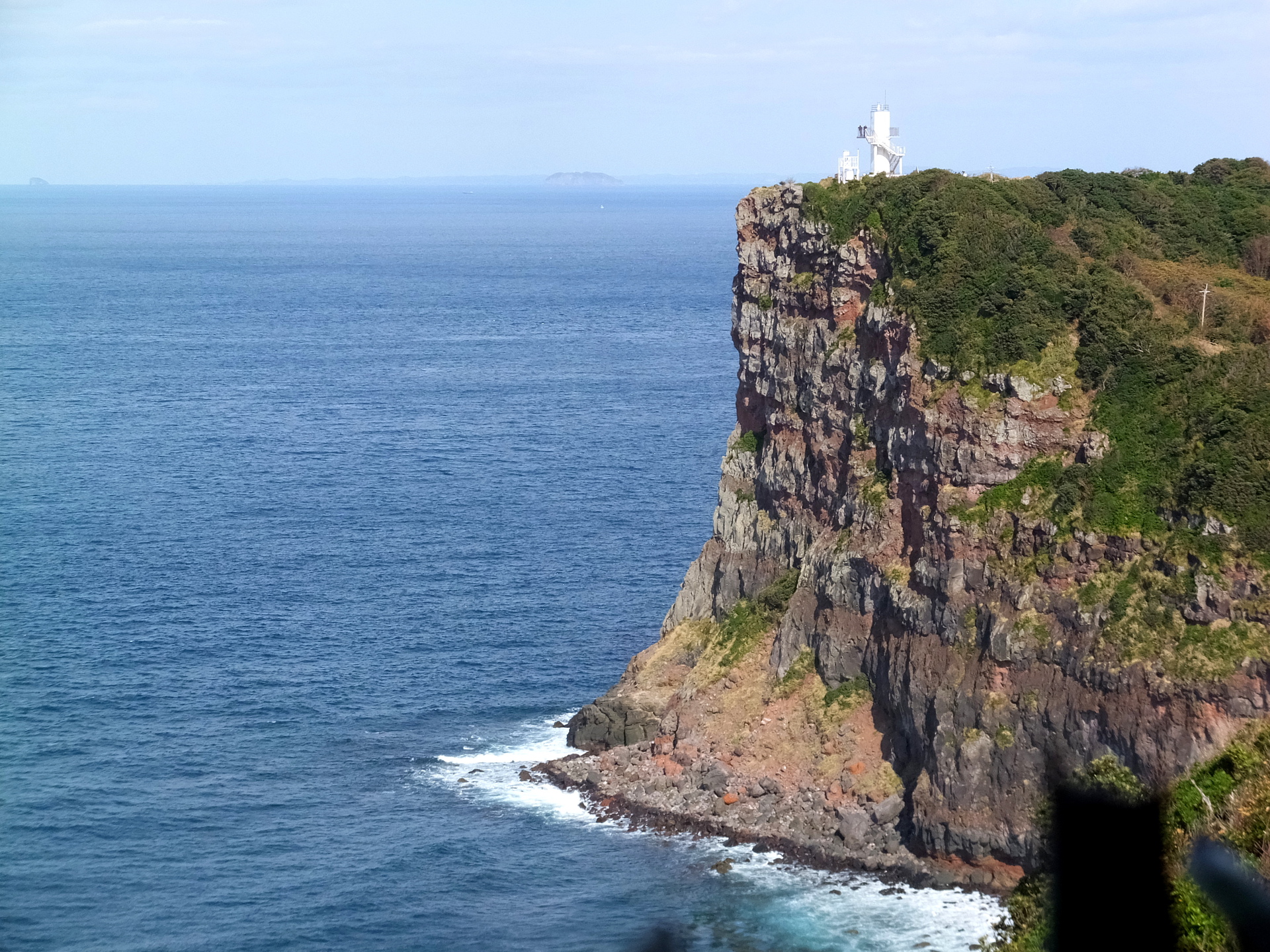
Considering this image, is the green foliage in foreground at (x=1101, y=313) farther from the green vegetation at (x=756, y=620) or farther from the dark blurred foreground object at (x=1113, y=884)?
the dark blurred foreground object at (x=1113, y=884)

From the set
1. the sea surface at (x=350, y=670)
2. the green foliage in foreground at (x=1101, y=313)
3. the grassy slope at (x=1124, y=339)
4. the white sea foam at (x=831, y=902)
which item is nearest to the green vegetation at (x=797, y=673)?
the white sea foam at (x=831, y=902)

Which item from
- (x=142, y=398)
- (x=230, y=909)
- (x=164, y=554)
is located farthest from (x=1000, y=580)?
(x=142, y=398)

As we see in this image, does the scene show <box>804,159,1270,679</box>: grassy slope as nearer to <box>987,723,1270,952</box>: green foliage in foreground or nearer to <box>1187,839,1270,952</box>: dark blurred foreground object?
<box>987,723,1270,952</box>: green foliage in foreground

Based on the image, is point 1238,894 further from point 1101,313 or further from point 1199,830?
point 1101,313

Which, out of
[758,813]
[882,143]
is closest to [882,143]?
[882,143]

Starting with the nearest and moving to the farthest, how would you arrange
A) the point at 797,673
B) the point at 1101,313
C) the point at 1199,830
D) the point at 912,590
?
the point at 1199,830 → the point at 1101,313 → the point at 912,590 → the point at 797,673

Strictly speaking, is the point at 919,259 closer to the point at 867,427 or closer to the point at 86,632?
the point at 867,427
